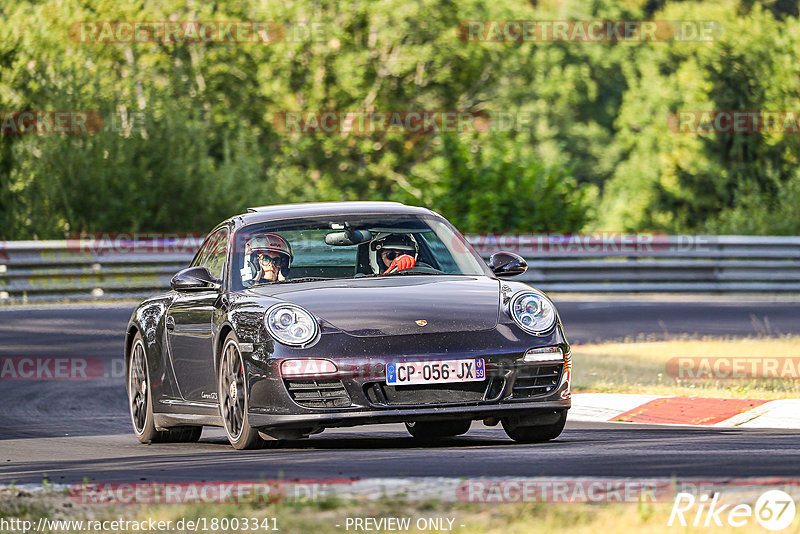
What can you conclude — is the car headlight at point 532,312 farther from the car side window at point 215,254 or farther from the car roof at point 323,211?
the car side window at point 215,254

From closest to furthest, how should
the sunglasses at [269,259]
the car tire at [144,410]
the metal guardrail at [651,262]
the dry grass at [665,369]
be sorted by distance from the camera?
1. the sunglasses at [269,259]
2. the car tire at [144,410]
3. the dry grass at [665,369]
4. the metal guardrail at [651,262]

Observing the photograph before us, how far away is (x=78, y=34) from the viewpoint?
1545 inches

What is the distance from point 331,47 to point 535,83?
1315 cm

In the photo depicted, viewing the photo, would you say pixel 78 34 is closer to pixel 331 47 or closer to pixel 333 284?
pixel 331 47

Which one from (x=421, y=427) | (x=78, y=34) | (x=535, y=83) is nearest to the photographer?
(x=421, y=427)

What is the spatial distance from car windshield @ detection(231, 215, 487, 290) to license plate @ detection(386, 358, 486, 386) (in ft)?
4.16

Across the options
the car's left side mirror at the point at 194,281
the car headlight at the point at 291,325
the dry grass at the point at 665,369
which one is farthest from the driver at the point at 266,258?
the dry grass at the point at 665,369

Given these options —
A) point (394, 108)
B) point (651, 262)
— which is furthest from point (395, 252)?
point (394, 108)

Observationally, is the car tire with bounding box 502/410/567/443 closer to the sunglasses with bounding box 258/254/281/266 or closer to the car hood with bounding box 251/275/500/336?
the car hood with bounding box 251/275/500/336

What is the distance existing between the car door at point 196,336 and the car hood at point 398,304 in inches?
24.3

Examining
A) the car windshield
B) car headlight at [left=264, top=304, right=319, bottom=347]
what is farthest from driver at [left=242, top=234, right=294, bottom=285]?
car headlight at [left=264, top=304, right=319, bottom=347]

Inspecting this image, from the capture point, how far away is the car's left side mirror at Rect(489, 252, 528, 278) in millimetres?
9531

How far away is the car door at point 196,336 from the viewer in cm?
937

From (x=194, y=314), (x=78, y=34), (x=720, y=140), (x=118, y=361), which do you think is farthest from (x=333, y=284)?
(x=720, y=140)
